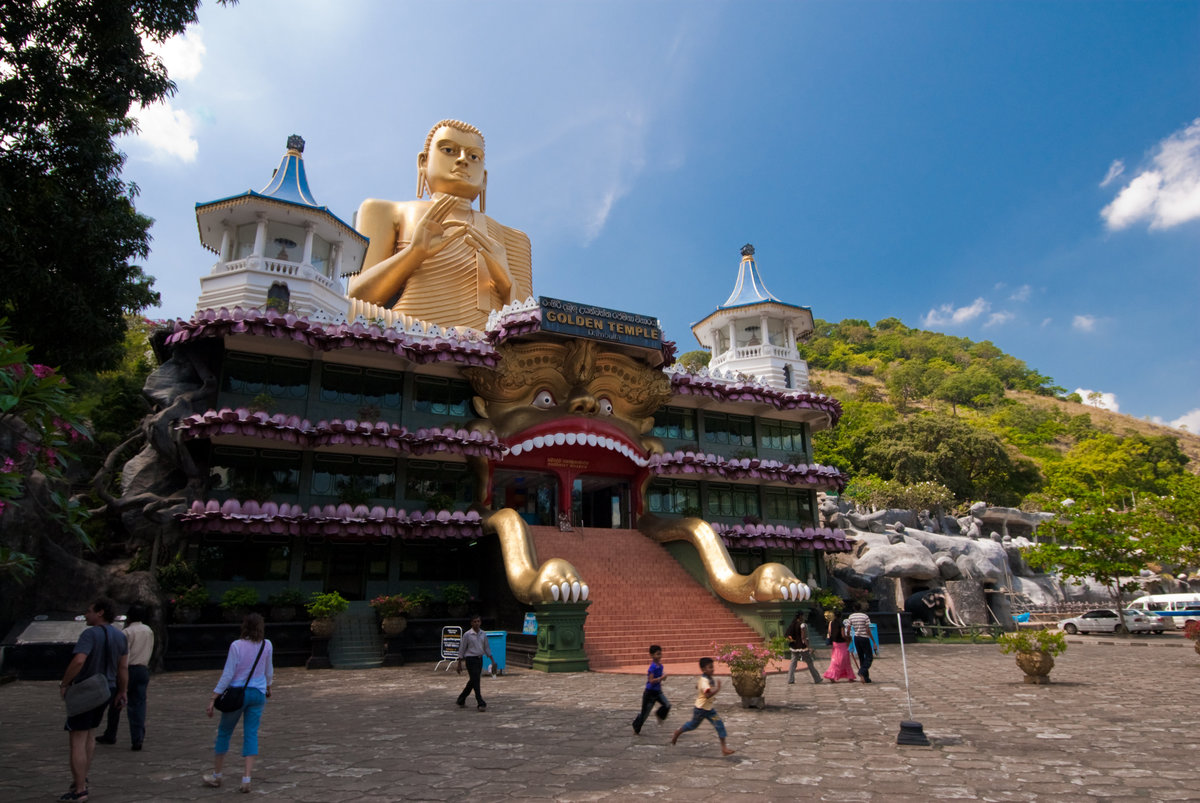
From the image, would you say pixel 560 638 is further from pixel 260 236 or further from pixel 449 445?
pixel 260 236

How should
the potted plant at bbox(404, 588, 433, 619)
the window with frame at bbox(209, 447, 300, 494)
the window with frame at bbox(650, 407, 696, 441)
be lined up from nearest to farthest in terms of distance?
the potted plant at bbox(404, 588, 433, 619) → the window with frame at bbox(209, 447, 300, 494) → the window with frame at bbox(650, 407, 696, 441)

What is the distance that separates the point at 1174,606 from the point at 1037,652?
100ft

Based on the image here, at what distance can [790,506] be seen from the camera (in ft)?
95.2

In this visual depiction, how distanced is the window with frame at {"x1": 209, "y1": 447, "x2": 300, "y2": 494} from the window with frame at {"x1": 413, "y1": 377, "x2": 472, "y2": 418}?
4.13m

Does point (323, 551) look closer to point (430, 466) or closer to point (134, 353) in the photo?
point (430, 466)

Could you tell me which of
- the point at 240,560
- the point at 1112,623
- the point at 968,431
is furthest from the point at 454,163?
the point at 968,431

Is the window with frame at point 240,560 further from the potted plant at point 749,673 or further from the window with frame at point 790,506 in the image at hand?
the window with frame at point 790,506

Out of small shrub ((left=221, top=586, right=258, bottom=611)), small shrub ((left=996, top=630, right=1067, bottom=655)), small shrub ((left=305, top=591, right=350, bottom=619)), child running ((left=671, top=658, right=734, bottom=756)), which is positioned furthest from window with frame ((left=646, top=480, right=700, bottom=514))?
child running ((left=671, top=658, right=734, bottom=756))

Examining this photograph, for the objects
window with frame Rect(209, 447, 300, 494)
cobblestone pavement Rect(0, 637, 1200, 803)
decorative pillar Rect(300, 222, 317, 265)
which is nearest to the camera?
cobblestone pavement Rect(0, 637, 1200, 803)

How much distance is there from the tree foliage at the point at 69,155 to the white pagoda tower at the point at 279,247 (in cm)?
914

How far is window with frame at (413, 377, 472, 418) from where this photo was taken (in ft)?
76.6

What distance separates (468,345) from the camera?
22.2 m

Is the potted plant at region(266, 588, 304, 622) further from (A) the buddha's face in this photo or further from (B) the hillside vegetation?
(B) the hillside vegetation

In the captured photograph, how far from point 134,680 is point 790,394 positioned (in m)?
23.4
